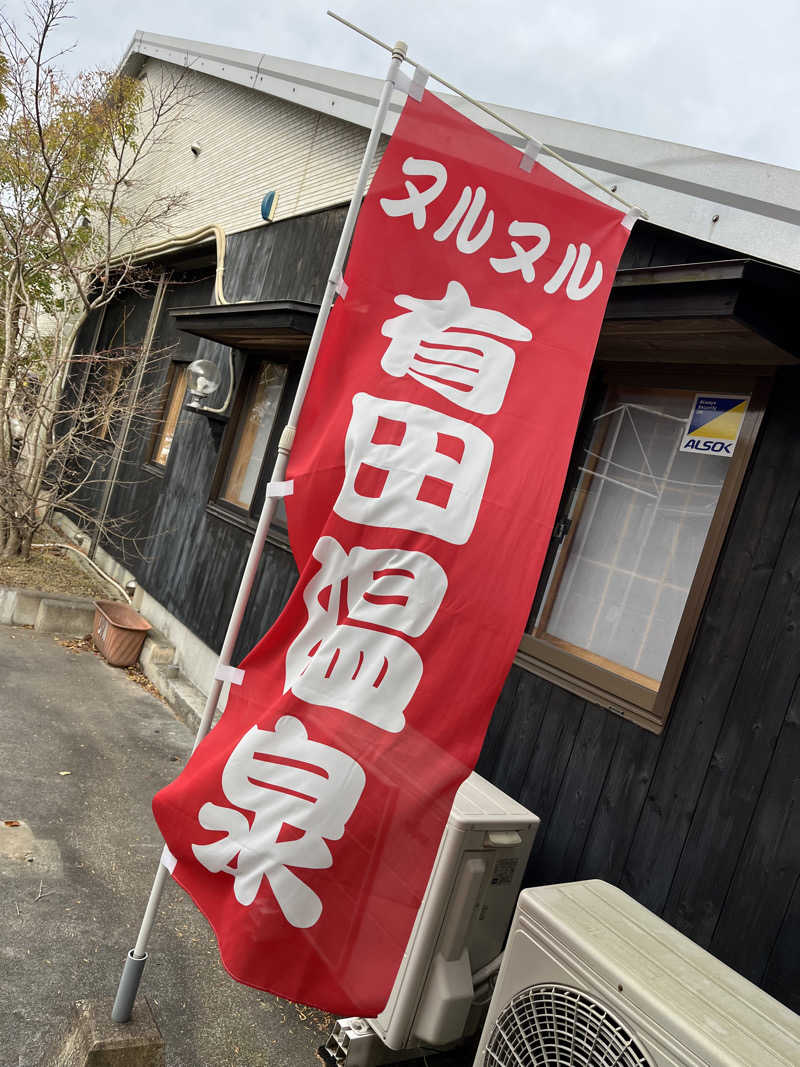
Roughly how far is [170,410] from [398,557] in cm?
912

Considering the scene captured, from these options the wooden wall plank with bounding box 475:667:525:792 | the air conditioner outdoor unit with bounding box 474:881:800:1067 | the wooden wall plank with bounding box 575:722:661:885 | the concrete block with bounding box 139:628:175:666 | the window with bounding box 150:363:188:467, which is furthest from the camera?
the window with bounding box 150:363:188:467

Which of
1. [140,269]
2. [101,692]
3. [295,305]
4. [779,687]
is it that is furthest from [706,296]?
[140,269]

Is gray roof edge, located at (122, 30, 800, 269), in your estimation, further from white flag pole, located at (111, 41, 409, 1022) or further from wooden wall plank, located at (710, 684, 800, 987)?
wooden wall plank, located at (710, 684, 800, 987)

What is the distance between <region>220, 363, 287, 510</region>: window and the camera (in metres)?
7.68

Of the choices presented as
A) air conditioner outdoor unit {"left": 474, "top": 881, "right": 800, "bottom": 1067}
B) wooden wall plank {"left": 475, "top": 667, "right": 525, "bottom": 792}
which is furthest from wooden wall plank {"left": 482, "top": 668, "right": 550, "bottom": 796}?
air conditioner outdoor unit {"left": 474, "top": 881, "right": 800, "bottom": 1067}

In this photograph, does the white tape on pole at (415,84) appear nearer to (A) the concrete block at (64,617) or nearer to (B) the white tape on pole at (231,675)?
(B) the white tape on pole at (231,675)

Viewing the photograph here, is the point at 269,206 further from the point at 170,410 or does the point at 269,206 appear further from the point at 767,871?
the point at 767,871

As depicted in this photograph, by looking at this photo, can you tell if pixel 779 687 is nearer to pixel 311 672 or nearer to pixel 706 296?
pixel 706 296

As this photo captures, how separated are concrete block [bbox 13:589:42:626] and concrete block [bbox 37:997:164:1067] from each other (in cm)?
652

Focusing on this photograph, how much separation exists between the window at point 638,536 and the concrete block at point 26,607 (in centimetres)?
654

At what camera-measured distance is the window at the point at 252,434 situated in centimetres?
768

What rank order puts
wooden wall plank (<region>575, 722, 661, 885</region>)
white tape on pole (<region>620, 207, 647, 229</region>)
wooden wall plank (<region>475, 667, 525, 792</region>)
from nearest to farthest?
white tape on pole (<region>620, 207, 647, 229</region>) < wooden wall plank (<region>575, 722, 661, 885</region>) < wooden wall plank (<region>475, 667, 525, 792</region>)

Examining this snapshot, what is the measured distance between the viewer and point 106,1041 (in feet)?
8.76

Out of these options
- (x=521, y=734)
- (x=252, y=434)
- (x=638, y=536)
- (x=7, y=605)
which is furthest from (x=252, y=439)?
(x=638, y=536)
